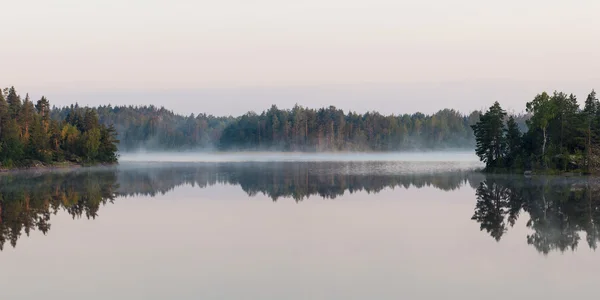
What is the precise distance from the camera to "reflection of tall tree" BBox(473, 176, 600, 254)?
27.7 metres

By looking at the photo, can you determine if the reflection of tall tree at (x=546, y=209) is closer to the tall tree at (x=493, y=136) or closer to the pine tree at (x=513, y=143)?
the pine tree at (x=513, y=143)

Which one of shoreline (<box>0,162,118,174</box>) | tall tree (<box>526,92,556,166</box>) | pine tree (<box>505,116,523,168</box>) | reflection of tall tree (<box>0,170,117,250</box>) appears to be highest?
tall tree (<box>526,92,556,166</box>)

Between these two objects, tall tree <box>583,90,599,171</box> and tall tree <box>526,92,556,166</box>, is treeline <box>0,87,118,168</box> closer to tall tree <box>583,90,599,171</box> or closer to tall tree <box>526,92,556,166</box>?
tall tree <box>526,92,556,166</box>

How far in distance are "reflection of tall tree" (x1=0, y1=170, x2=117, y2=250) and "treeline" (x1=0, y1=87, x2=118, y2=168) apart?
134ft

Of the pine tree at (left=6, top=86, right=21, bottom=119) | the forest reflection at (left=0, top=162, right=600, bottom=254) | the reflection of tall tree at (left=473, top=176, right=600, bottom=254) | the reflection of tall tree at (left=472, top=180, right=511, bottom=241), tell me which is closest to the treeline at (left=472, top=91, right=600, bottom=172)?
the forest reflection at (left=0, top=162, right=600, bottom=254)

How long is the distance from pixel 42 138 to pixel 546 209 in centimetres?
9055

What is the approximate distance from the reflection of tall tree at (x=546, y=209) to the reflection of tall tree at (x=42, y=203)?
24039mm

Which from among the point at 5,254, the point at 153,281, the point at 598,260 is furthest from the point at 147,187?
the point at 598,260

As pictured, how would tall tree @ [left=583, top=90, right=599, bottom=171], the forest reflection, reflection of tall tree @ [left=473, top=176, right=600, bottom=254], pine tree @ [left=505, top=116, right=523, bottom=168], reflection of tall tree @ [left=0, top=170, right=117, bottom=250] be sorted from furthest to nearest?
pine tree @ [left=505, top=116, right=523, bottom=168] → tall tree @ [left=583, top=90, right=599, bottom=171] → reflection of tall tree @ [left=0, top=170, right=117, bottom=250] → the forest reflection → reflection of tall tree @ [left=473, top=176, right=600, bottom=254]

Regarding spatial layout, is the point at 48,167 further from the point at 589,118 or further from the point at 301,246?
the point at 301,246

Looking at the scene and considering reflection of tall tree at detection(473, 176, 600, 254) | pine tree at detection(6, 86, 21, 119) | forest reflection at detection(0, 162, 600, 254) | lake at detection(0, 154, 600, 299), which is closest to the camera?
lake at detection(0, 154, 600, 299)

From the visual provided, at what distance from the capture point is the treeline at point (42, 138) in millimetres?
97312

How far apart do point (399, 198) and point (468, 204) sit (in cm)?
606

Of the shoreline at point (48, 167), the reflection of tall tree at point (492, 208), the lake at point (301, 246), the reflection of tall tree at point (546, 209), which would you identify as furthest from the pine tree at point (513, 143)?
the shoreline at point (48, 167)
